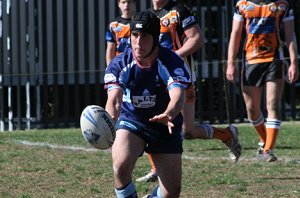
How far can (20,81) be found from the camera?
1727 centimetres

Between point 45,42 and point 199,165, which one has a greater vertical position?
point 45,42

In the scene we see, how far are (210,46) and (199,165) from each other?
294 inches

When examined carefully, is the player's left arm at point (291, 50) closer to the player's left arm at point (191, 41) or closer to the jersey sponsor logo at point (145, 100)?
the player's left arm at point (191, 41)

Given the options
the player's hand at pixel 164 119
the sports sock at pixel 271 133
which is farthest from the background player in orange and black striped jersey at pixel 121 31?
the player's hand at pixel 164 119

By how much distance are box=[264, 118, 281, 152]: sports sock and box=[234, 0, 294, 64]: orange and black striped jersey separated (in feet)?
2.31

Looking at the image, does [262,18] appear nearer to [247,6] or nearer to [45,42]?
[247,6]

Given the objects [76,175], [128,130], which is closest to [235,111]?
[76,175]

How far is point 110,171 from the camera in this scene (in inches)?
395

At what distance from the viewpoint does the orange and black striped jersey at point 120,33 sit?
10281 mm

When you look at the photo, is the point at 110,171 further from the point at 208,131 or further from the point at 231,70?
the point at 231,70

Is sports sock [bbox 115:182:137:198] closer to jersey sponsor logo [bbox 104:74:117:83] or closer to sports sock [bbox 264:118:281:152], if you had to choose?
jersey sponsor logo [bbox 104:74:117:83]

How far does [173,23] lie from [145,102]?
9.53ft

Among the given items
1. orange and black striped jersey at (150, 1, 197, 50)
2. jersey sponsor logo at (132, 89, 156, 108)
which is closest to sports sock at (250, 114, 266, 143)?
orange and black striped jersey at (150, 1, 197, 50)

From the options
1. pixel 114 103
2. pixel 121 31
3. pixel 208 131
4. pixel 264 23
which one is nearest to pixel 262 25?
pixel 264 23
